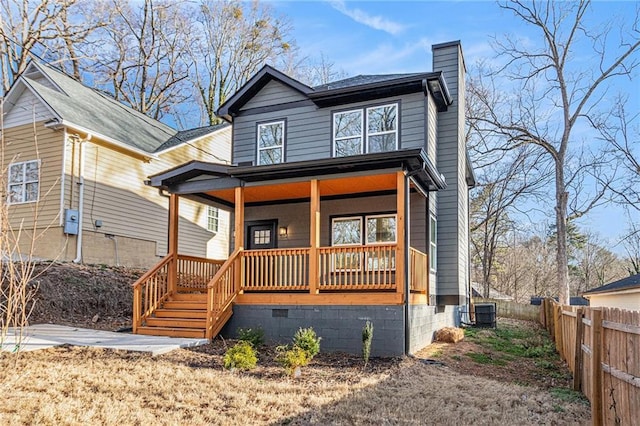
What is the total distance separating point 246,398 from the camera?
5762 millimetres

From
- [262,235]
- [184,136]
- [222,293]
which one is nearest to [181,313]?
[222,293]

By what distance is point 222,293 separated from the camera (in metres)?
9.82

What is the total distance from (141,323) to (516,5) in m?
20.7

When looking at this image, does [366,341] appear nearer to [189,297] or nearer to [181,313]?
[181,313]

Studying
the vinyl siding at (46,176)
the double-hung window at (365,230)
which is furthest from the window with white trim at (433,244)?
the vinyl siding at (46,176)

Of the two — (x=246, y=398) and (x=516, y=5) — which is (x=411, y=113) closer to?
(x=246, y=398)

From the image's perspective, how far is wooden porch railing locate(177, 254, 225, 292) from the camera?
11484 millimetres

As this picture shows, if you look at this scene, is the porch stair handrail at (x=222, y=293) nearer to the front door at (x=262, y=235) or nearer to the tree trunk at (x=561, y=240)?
the front door at (x=262, y=235)

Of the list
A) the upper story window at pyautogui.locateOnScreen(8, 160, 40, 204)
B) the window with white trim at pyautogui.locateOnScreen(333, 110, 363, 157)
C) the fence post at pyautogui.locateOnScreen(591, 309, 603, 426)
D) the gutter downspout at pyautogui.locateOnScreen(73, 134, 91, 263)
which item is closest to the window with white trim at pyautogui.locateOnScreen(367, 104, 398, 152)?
the window with white trim at pyautogui.locateOnScreen(333, 110, 363, 157)

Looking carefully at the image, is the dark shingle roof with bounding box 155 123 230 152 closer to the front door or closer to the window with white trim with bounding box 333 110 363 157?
the front door

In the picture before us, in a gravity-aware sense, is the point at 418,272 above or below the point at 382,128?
below

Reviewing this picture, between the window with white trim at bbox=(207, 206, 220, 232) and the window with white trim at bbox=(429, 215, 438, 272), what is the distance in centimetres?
975

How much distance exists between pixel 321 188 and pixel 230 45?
2196cm

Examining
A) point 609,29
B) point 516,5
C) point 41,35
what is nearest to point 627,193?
point 609,29
